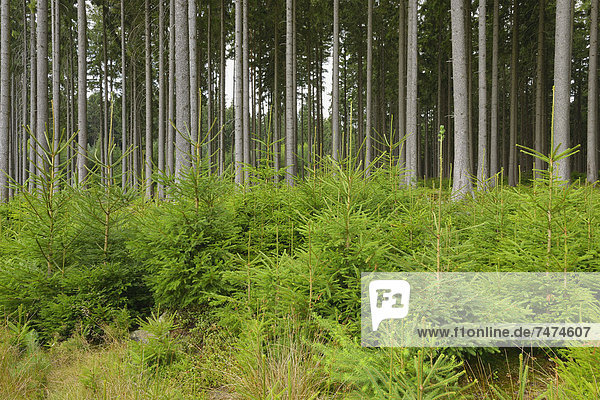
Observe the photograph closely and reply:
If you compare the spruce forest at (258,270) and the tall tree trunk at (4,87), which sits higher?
the tall tree trunk at (4,87)

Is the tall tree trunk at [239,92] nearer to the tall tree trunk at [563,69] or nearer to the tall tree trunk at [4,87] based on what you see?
the tall tree trunk at [4,87]

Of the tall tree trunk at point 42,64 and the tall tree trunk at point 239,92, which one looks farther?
the tall tree trunk at point 239,92

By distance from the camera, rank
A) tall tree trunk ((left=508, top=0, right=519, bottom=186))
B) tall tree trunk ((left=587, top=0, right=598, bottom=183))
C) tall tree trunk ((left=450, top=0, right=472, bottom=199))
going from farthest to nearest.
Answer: tall tree trunk ((left=508, top=0, right=519, bottom=186))
tall tree trunk ((left=587, top=0, right=598, bottom=183))
tall tree trunk ((left=450, top=0, right=472, bottom=199))

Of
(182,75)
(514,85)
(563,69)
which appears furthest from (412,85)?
(182,75)

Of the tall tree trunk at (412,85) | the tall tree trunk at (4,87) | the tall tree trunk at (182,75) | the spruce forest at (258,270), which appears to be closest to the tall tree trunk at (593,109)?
the tall tree trunk at (412,85)

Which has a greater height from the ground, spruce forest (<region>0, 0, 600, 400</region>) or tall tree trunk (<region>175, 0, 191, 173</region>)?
tall tree trunk (<region>175, 0, 191, 173</region>)

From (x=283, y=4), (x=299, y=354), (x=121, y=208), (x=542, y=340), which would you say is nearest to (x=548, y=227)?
(x=542, y=340)

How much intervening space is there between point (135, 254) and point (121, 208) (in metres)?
0.86

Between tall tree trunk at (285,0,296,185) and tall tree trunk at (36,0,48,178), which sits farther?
tall tree trunk at (285,0,296,185)

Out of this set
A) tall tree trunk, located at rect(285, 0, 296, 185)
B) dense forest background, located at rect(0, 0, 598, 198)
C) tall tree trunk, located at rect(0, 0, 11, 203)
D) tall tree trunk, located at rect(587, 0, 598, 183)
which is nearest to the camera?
dense forest background, located at rect(0, 0, 598, 198)

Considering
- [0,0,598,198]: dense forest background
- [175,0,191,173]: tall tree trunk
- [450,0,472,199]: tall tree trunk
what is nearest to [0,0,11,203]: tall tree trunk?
[0,0,598,198]: dense forest background

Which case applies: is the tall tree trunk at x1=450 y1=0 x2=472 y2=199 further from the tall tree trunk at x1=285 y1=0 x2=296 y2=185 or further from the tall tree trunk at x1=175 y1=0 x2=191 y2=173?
the tall tree trunk at x1=175 y1=0 x2=191 y2=173

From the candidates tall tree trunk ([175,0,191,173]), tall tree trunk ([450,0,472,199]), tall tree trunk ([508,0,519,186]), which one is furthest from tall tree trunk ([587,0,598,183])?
tall tree trunk ([175,0,191,173])

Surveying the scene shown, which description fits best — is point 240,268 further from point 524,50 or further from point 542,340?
point 524,50
